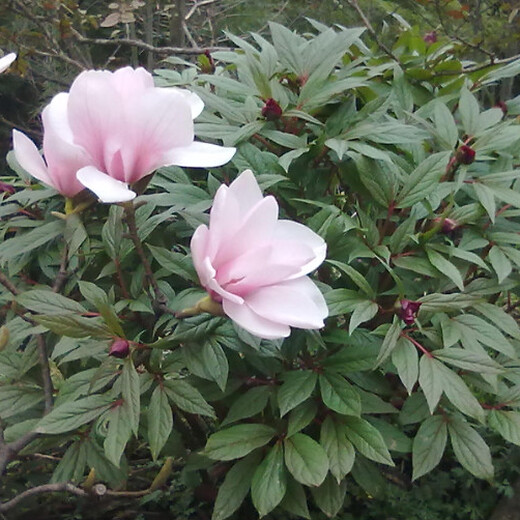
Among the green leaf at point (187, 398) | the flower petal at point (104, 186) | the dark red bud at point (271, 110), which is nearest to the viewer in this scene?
the flower petal at point (104, 186)

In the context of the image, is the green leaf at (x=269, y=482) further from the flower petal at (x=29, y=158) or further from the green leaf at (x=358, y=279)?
the flower petal at (x=29, y=158)

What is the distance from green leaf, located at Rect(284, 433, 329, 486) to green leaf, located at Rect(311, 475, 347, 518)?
0.13 metres

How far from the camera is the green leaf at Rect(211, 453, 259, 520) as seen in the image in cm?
104

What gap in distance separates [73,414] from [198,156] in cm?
41

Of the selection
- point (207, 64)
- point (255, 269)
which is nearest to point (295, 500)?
point (255, 269)

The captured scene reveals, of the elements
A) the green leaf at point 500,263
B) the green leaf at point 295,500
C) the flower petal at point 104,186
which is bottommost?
the green leaf at point 295,500

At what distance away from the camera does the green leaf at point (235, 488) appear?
104 centimetres

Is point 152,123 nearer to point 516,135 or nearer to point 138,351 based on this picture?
point 138,351

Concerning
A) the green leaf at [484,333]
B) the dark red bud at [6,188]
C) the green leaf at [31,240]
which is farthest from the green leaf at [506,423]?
the dark red bud at [6,188]

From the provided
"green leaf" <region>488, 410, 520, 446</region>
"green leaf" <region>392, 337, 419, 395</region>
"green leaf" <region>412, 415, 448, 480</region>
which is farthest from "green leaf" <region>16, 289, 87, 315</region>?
"green leaf" <region>488, 410, 520, 446</region>

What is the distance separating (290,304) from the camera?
746 mm

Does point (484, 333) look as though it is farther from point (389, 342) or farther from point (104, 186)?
point (104, 186)

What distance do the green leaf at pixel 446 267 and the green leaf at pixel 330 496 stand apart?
1.28 ft

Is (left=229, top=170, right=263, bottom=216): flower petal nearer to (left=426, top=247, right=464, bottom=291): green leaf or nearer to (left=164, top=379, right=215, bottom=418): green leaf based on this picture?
(left=164, top=379, right=215, bottom=418): green leaf
